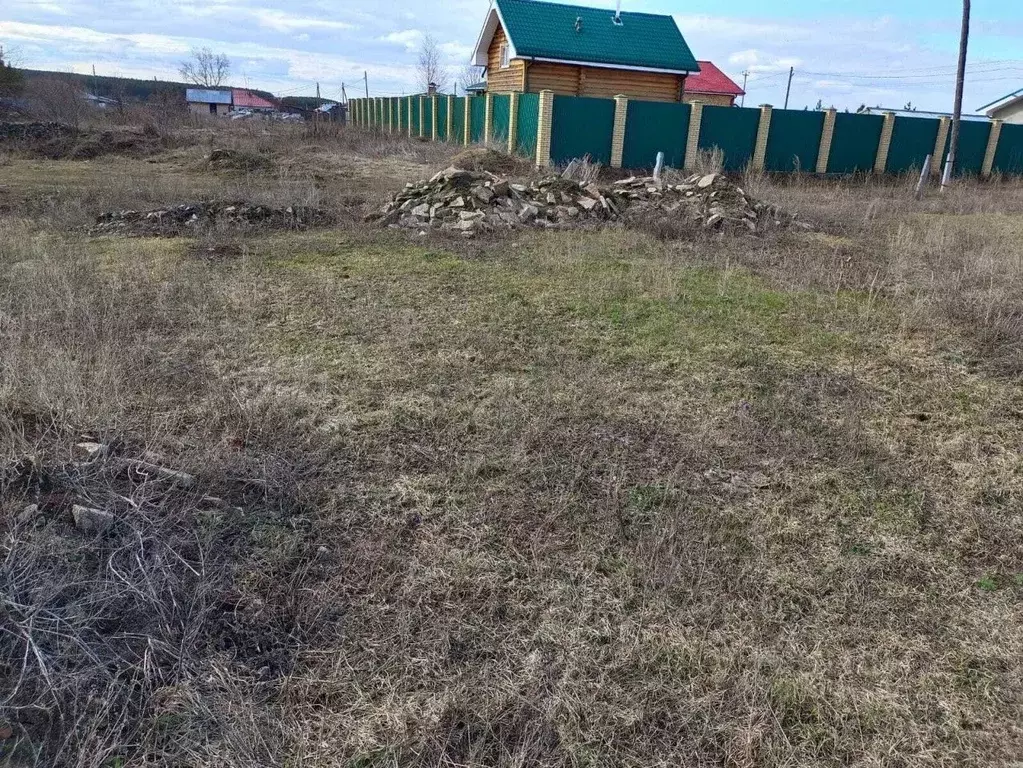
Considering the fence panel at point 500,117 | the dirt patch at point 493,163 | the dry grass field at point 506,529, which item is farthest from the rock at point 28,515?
the fence panel at point 500,117

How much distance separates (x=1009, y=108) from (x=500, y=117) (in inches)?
1037

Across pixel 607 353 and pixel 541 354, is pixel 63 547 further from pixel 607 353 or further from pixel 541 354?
pixel 607 353

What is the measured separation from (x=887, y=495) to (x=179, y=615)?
3324mm

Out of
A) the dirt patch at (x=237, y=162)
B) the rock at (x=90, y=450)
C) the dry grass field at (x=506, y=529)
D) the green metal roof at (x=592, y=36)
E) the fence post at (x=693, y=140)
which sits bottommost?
the dry grass field at (x=506, y=529)

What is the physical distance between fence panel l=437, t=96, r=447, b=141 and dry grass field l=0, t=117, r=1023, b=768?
2042 cm

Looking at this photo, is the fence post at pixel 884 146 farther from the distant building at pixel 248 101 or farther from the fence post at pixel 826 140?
the distant building at pixel 248 101

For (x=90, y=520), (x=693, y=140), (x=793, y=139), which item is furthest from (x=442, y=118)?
(x=90, y=520)

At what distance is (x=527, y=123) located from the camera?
1738 cm

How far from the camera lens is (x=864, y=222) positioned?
1192 cm

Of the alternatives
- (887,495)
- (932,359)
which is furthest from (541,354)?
(932,359)

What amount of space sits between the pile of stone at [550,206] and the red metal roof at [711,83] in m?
25.5

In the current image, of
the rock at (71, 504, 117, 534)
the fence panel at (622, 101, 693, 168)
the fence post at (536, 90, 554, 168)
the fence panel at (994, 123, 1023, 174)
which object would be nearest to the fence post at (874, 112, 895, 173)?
the fence panel at (994, 123, 1023, 174)

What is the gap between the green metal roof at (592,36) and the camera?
19547mm

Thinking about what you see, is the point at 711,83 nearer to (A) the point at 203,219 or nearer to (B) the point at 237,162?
(B) the point at 237,162
